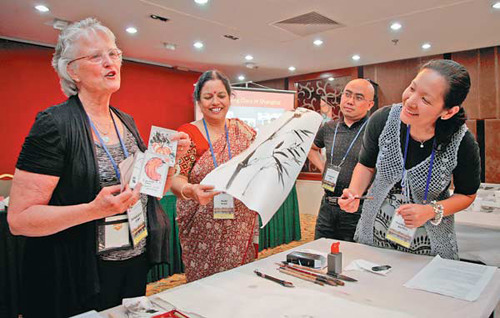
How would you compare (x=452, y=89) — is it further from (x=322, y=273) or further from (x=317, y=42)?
(x=317, y=42)

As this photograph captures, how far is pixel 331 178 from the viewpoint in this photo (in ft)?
7.96

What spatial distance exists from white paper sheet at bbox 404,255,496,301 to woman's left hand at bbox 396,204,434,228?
0.15 meters

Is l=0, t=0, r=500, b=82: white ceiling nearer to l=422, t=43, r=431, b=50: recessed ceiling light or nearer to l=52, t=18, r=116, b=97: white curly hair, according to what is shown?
l=422, t=43, r=431, b=50: recessed ceiling light

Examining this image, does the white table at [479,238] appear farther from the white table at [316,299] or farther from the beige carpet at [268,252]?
the beige carpet at [268,252]

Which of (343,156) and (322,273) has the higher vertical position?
(343,156)

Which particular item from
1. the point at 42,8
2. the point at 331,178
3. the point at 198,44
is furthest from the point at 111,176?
the point at 198,44

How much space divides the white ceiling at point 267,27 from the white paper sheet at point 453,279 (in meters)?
3.13

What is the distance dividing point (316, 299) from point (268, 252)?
382cm

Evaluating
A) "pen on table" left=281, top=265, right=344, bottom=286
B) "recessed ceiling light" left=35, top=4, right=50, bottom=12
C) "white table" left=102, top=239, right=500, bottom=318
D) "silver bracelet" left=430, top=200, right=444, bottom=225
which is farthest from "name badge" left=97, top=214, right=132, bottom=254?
"recessed ceiling light" left=35, top=4, right=50, bottom=12

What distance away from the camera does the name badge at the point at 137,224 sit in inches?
46.7

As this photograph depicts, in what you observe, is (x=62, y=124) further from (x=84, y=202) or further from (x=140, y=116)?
(x=140, y=116)

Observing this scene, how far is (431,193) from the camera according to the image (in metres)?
1.42

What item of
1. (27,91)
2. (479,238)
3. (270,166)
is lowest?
(479,238)

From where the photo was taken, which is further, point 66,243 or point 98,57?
point 98,57
